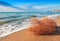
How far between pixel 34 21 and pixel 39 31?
0.60m

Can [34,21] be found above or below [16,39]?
above

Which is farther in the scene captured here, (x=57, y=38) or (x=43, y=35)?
(x=43, y=35)

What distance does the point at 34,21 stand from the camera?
7172 mm

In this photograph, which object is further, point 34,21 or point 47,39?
point 34,21

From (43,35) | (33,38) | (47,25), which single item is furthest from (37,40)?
(47,25)

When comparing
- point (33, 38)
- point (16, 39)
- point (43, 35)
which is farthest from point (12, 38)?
point (43, 35)

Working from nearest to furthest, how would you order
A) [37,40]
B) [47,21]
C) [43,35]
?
1. [37,40]
2. [43,35]
3. [47,21]

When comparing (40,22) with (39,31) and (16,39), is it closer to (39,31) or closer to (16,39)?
(39,31)

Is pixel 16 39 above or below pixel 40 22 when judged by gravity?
below

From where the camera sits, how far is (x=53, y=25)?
7219 millimetres

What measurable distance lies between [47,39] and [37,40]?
1.35 feet

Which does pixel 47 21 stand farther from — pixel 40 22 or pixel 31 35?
pixel 31 35

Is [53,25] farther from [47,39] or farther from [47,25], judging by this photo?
[47,39]

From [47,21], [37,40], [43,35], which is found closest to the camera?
[37,40]
